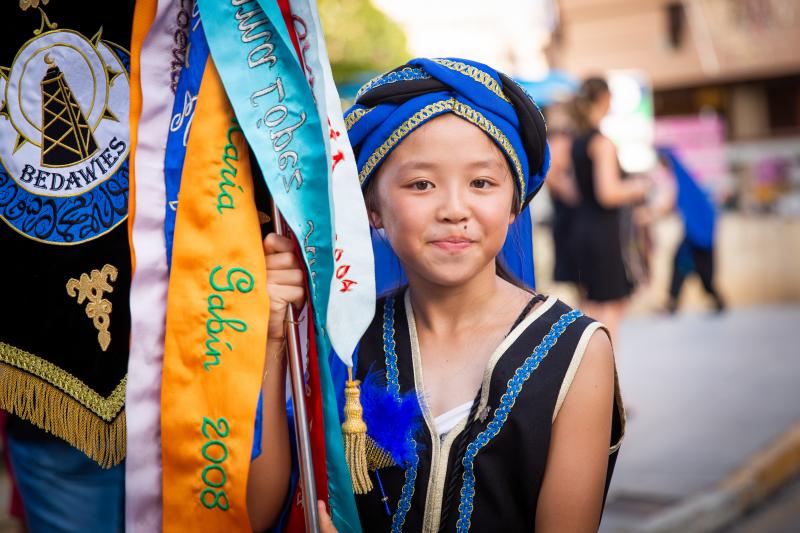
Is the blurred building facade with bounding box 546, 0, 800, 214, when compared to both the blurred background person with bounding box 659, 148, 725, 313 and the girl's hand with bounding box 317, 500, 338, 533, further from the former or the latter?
the girl's hand with bounding box 317, 500, 338, 533

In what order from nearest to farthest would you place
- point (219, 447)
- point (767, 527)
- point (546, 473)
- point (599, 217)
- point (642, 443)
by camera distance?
point (219, 447) → point (546, 473) → point (767, 527) → point (642, 443) → point (599, 217)

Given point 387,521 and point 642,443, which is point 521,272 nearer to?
point 387,521

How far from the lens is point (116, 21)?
177 cm

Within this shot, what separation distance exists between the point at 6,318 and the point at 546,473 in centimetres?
110

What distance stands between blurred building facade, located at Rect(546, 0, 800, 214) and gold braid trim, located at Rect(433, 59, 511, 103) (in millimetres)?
23578

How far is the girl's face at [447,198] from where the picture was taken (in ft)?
5.75

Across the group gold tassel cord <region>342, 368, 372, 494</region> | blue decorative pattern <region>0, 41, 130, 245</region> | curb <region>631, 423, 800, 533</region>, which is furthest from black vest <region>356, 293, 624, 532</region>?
curb <region>631, 423, 800, 533</region>

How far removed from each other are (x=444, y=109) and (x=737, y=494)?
3652mm

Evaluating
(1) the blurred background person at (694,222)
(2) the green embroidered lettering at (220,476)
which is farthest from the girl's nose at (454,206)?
(1) the blurred background person at (694,222)

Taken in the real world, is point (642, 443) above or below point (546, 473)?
below

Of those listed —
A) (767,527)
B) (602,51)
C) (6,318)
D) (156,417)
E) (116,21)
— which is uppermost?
(602,51)

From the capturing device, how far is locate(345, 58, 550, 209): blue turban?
1753 mm

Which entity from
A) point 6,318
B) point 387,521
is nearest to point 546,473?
point 387,521

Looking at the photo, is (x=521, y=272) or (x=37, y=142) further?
(x=521, y=272)
